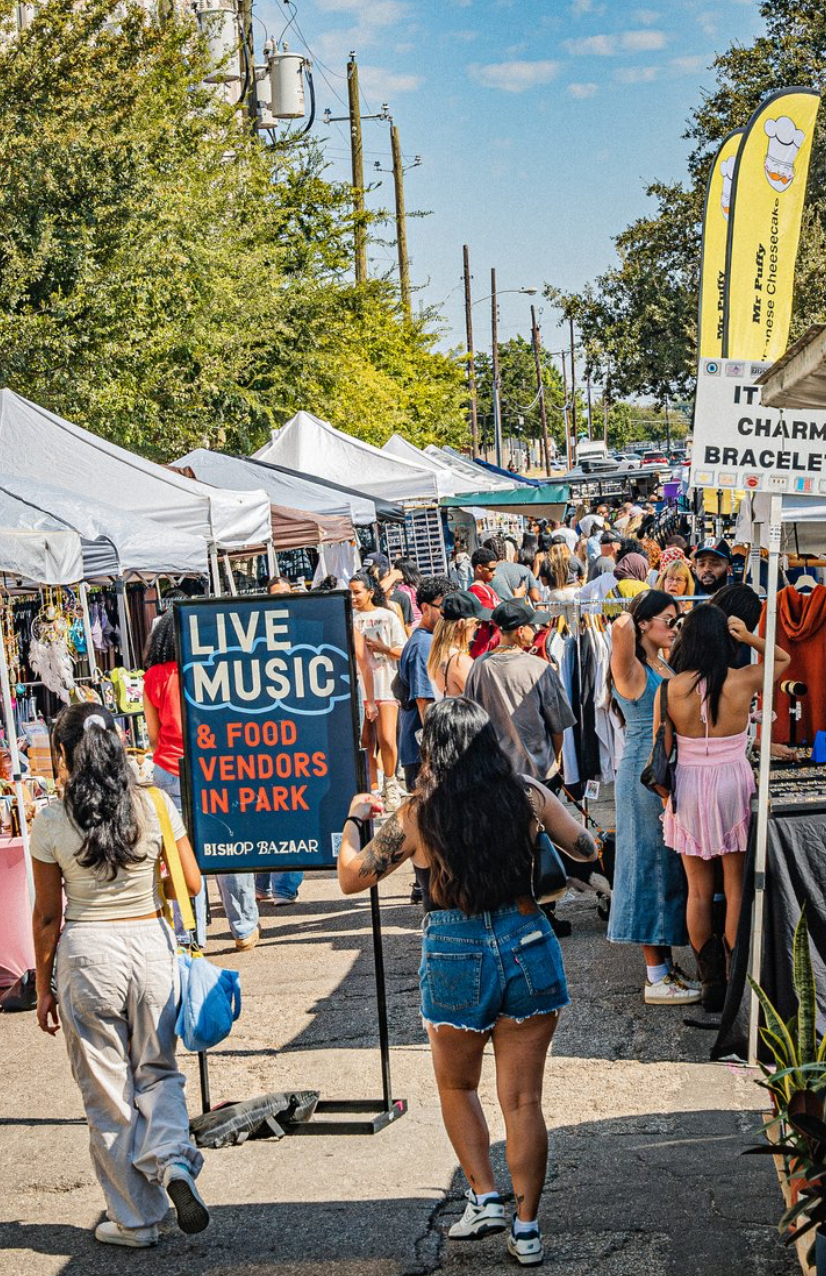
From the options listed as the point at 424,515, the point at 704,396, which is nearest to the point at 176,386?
the point at 424,515

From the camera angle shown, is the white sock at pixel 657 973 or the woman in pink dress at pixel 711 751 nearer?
the woman in pink dress at pixel 711 751

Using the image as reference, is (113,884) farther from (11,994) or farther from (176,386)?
(176,386)

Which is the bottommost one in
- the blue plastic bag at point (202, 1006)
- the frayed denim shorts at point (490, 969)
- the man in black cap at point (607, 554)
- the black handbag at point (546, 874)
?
the blue plastic bag at point (202, 1006)

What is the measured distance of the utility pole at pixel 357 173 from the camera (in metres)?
29.2

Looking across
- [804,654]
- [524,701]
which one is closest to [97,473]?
[524,701]

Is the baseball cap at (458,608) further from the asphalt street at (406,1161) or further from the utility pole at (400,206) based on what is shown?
the utility pole at (400,206)

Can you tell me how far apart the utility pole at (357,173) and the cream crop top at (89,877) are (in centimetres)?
2545

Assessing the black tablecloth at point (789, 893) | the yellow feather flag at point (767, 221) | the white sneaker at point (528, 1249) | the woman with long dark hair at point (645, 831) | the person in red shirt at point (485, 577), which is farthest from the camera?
the person in red shirt at point (485, 577)

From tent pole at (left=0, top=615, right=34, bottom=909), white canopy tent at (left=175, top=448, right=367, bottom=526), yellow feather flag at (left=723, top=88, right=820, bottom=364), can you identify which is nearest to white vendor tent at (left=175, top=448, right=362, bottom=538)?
white canopy tent at (left=175, top=448, right=367, bottom=526)

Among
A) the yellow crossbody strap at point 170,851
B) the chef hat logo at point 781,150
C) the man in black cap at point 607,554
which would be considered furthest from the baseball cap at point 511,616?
the man in black cap at point 607,554

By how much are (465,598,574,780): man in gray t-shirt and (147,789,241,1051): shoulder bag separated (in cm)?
278

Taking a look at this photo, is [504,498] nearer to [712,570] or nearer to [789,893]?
[712,570]

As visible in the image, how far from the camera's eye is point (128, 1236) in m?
4.62

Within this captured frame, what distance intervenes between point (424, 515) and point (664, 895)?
61.3 feet
